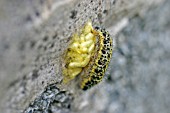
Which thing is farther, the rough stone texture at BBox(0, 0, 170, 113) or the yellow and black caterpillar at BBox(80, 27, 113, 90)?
the yellow and black caterpillar at BBox(80, 27, 113, 90)

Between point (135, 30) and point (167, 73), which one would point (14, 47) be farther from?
point (167, 73)

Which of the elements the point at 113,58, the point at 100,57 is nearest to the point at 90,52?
the point at 100,57

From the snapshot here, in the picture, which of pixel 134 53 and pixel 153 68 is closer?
pixel 134 53

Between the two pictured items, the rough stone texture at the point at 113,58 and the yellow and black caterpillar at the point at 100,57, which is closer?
the rough stone texture at the point at 113,58

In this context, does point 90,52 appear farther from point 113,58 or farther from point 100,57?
point 113,58

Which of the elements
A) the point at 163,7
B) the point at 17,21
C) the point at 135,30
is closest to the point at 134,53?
the point at 135,30
